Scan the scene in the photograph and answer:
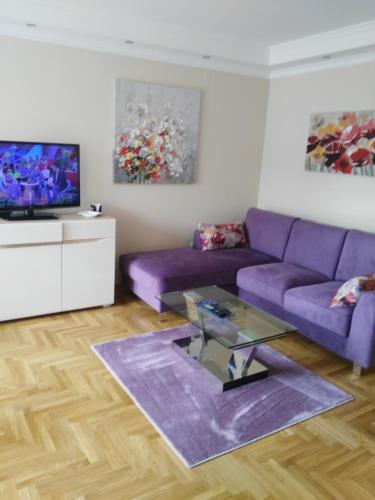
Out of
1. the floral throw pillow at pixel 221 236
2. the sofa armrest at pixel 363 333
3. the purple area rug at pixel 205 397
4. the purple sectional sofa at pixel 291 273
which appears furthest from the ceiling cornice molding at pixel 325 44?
the purple area rug at pixel 205 397

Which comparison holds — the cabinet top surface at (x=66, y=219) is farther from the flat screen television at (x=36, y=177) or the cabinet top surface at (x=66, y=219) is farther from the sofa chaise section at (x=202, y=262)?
the sofa chaise section at (x=202, y=262)

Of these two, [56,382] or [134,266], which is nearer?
[56,382]

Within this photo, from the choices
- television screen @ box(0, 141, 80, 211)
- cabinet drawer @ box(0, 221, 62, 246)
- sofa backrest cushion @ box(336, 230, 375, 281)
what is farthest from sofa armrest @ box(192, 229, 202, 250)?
cabinet drawer @ box(0, 221, 62, 246)

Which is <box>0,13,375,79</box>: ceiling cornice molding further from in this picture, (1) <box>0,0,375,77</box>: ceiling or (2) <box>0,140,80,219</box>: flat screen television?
(2) <box>0,140,80,219</box>: flat screen television

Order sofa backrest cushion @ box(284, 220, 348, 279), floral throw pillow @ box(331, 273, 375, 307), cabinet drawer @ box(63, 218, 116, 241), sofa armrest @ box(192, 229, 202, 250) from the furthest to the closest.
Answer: sofa armrest @ box(192, 229, 202, 250) < sofa backrest cushion @ box(284, 220, 348, 279) < cabinet drawer @ box(63, 218, 116, 241) < floral throw pillow @ box(331, 273, 375, 307)

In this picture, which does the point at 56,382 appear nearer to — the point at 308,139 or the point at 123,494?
the point at 123,494

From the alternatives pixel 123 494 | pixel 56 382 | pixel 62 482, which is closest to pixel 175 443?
pixel 123 494

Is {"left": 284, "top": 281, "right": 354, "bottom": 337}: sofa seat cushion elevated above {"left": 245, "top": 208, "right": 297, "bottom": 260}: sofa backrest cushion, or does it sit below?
below

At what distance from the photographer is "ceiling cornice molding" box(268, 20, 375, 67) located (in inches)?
138

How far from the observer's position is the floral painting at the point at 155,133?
13.3 feet

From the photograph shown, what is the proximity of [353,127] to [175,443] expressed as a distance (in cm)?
318

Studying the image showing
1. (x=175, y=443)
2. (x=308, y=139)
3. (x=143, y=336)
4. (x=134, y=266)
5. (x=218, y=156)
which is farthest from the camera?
(x=218, y=156)

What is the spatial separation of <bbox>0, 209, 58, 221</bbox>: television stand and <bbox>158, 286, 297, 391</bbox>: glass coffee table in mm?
1245

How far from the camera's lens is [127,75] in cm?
400
